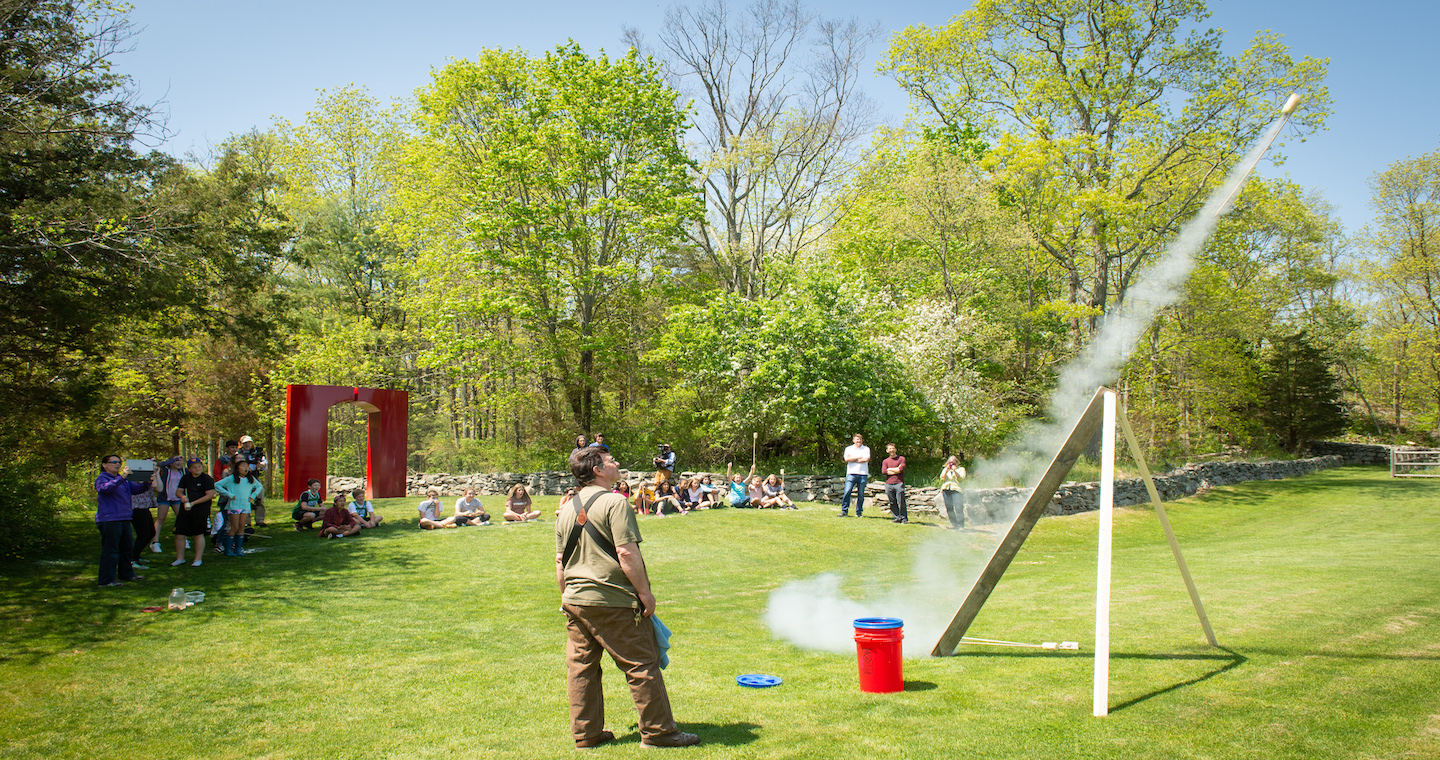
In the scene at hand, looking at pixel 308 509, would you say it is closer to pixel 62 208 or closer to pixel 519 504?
pixel 519 504

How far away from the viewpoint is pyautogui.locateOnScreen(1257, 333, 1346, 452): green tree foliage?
38.9 meters

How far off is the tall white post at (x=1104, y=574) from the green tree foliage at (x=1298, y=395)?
4012 cm

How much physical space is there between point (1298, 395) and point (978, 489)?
2964cm

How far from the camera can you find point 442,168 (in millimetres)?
29438

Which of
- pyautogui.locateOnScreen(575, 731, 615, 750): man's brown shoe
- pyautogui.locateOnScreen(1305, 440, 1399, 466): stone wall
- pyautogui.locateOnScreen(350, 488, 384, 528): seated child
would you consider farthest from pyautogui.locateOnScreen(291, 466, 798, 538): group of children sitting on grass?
pyautogui.locateOnScreen(1305, 440, 1399, 466): stone wall

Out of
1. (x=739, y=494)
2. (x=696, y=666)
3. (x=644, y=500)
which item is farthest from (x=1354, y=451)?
(x=696, y=666)

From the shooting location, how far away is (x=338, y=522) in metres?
15.2

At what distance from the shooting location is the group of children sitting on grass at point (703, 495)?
19047mm

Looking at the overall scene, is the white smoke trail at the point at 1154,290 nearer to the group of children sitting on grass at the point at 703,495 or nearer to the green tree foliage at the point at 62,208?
the group of children sitting on grass at the point at 703,495

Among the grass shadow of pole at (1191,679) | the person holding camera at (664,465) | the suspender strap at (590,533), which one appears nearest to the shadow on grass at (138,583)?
the suspender strap at (590,533)

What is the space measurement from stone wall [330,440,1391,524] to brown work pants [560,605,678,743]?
46.3ft

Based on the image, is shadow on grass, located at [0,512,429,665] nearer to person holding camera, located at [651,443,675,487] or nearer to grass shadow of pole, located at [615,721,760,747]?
grass shadow of pole, located at [615,721,760,747]

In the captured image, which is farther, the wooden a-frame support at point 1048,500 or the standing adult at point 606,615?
the wooden a-frame support at point 1048,500

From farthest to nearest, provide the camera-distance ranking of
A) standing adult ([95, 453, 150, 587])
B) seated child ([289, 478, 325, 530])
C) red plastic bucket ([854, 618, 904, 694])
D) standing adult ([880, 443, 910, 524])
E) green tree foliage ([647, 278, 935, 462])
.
Result: 1. green tree foliage ([647, 278, 935, 462])
2. standing adult ([880, 443, 910, 524])
3. seated child ([289, 478, 325, 530])
4. standing adult ([95, 453, 150, 587])
5. red plastic bucket ([854, 618, 904, 694])
